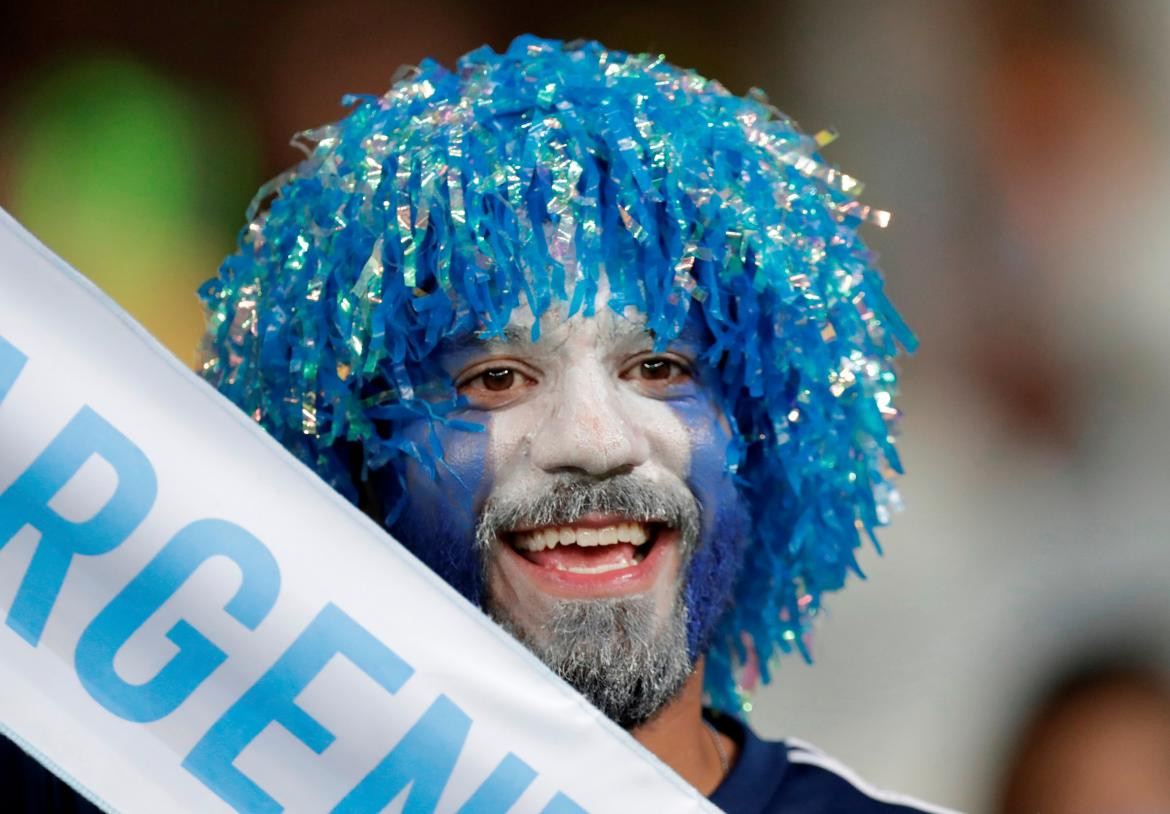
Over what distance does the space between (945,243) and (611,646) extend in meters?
2.33

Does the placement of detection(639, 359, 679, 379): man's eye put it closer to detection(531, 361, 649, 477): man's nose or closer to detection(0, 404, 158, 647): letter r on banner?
detection(531, 361, 649, 477): man's nose

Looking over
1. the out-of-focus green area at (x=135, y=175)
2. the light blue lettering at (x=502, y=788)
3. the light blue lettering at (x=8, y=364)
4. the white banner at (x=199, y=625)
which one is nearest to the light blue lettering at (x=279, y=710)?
the white banner at (x=199, y=625)

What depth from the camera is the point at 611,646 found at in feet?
5.21

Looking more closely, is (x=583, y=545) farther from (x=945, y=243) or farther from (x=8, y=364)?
(x=945, y=243)

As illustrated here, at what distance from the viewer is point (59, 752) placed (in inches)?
48.0

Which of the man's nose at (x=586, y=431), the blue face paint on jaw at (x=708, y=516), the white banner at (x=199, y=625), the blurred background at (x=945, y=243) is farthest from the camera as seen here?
the blurred background at (x=945, y=243)

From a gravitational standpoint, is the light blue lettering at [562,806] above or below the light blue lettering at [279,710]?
above

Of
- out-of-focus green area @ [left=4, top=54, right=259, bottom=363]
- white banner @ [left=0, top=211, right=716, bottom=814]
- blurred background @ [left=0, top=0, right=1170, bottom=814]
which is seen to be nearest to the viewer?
white banner @ [left=0, top=211, right=716, bottom=814]

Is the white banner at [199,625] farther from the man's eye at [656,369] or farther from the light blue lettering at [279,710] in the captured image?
the man's eye at [656,369]

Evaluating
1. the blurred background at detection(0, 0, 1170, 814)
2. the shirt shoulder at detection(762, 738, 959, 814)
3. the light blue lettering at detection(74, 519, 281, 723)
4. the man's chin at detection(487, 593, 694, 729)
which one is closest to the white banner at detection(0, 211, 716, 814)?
the light blue lettering at detection(74, 519, 281, 723)

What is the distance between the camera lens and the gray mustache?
5.17ft

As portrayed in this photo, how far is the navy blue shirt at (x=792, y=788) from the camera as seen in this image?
175 cm

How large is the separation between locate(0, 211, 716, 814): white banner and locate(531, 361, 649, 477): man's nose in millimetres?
334

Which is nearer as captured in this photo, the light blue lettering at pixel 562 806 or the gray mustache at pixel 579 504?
the light blue lettering at pixel 562 806
